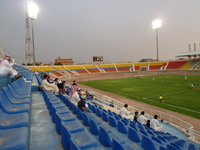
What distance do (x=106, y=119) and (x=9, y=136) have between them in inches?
177

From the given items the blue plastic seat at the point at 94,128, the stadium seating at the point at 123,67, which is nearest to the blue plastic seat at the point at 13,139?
the blue plastic seat at the point at 94,128

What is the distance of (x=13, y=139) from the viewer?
1.57m

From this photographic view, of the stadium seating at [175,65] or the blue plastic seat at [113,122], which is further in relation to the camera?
the stadium seating at [175,65]

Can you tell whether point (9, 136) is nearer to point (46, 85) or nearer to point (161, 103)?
point (46, 85)

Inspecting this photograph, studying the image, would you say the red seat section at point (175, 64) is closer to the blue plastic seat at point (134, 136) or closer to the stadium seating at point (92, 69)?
the stadium seating at point (92, 69)

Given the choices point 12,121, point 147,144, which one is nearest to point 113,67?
point 147,144

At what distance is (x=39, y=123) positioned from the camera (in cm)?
350

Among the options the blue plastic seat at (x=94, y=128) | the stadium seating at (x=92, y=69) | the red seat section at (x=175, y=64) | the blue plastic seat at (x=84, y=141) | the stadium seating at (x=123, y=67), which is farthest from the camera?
the stadium seating at (x=123, y=67)

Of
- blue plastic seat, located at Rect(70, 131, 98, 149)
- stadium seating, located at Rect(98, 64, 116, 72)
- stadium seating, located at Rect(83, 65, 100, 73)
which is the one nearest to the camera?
blue plastic seat, located at Rect(70, 131, 98, 149)

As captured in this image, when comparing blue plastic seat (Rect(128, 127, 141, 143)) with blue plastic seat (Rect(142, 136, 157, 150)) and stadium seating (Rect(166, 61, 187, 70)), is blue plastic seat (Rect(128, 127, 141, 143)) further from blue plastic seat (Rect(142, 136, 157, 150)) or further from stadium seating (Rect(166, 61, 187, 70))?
stadium seating (Rect(166, 61, 187, 70))

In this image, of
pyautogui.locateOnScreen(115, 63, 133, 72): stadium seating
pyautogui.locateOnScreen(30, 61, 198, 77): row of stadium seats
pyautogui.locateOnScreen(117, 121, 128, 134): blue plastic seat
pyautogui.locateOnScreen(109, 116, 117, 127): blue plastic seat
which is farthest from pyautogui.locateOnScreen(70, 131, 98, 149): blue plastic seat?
pyautogui.locateOnScreen(115, 63, 133, 72): stadium seating

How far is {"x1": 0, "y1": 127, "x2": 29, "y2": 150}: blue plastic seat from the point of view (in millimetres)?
1429

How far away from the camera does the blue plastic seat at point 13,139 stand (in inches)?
56.2

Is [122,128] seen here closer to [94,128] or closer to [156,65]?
[94,128]
